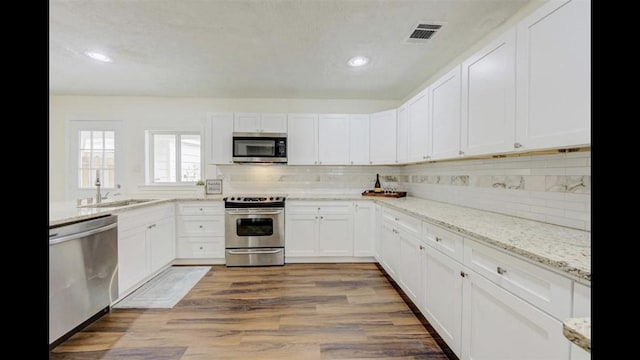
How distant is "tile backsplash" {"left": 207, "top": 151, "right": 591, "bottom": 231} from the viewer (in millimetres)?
1707

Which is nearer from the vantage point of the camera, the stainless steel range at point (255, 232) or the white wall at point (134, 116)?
the stainless steel range at point (255, 232)

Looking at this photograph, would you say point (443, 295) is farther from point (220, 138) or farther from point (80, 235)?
point (220, 138)

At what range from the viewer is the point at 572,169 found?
1.70m

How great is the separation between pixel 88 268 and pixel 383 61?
3.27 metres

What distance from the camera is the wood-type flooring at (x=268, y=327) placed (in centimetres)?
202

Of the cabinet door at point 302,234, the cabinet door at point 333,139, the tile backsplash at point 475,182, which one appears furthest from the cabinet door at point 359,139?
the cabinet door at point 302,234

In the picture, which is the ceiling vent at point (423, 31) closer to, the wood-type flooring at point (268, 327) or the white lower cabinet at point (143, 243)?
the wood-type flooring at point (268, 327)

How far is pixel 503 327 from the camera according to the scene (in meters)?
1.39

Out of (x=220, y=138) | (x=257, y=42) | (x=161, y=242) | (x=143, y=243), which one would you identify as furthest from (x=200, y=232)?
(x=257, y=42)

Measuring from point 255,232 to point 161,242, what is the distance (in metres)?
1.12

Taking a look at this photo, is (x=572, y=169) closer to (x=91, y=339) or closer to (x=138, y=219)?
(x=91, y=339)

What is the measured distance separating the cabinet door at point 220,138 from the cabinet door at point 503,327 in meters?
3.44

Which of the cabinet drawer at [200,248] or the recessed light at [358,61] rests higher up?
the recessed light at [358,61]
